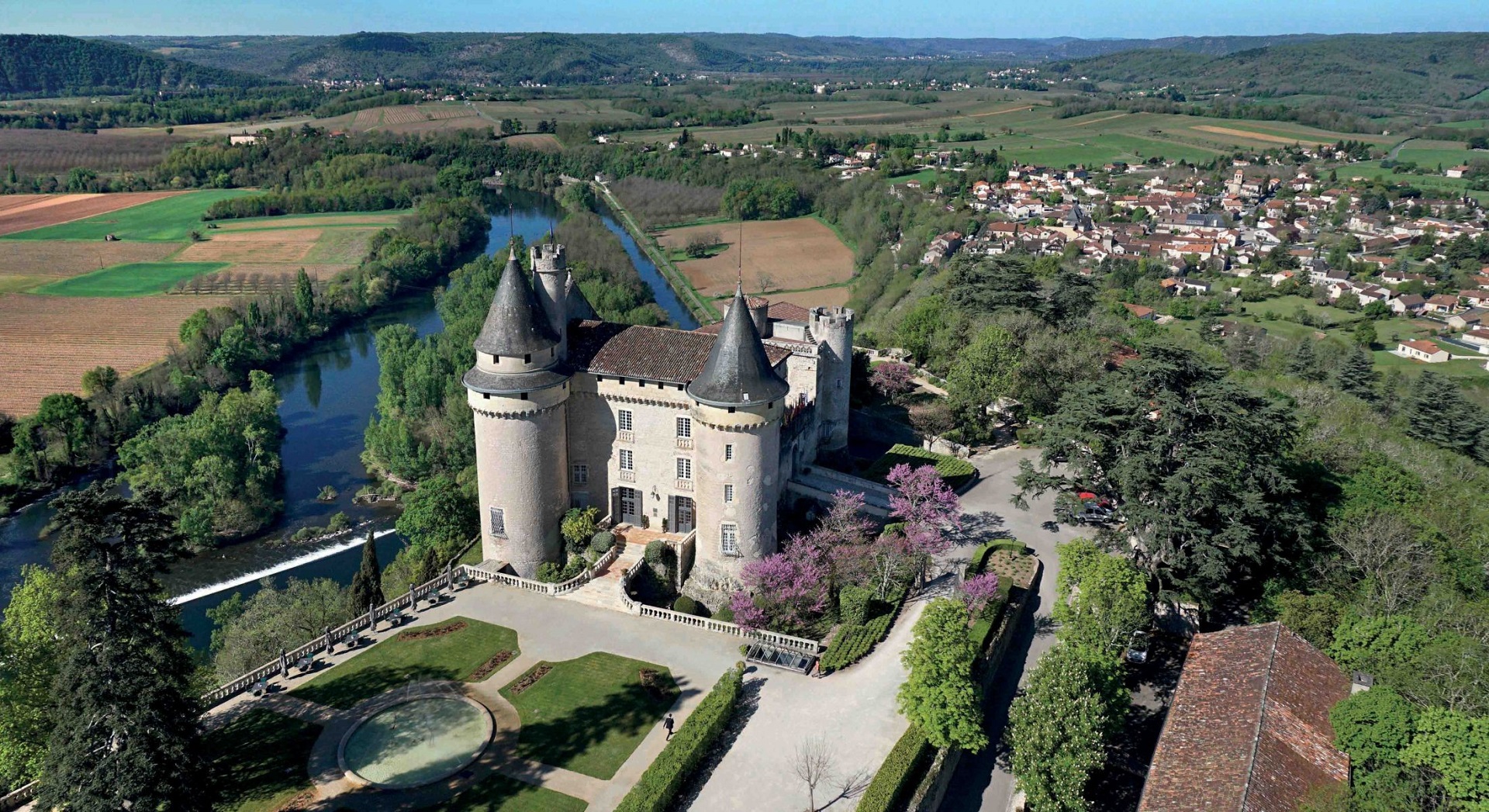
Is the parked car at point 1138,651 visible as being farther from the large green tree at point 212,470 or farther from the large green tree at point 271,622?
the large green tree at point 212,470

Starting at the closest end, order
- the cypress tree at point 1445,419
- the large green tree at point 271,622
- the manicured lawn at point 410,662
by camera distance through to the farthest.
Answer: the manicured lawn at point 410,662 → the large green tree at point 271,622 → the cypress tree at point 1445,419

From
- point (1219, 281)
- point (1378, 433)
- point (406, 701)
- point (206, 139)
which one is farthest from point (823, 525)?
point (206, 139)

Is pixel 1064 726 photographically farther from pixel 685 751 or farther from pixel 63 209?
pixel 63 209

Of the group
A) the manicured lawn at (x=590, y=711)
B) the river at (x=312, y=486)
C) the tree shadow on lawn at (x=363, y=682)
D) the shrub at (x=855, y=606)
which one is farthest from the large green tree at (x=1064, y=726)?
the river at (x=312, y=486)

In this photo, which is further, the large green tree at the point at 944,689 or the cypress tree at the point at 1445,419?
the cypress tree at the point at 1445,419

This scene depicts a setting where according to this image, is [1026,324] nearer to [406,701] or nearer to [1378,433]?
[1378,433]

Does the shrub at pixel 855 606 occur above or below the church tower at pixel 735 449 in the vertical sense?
below
